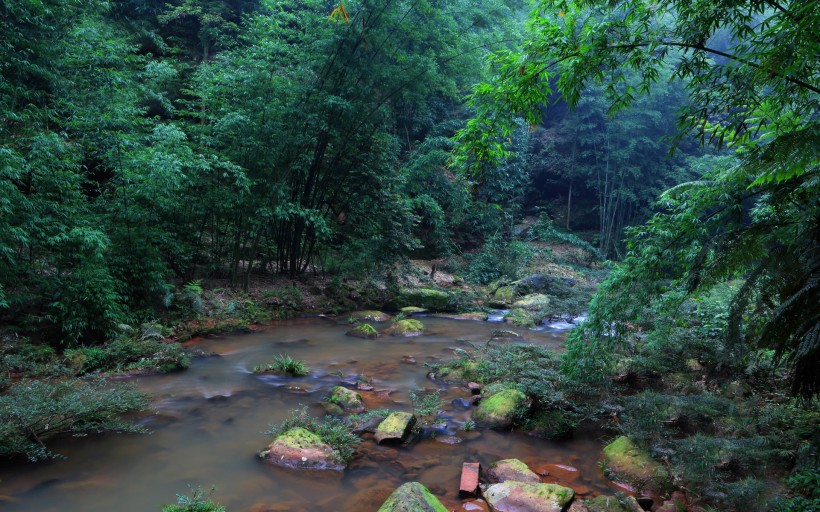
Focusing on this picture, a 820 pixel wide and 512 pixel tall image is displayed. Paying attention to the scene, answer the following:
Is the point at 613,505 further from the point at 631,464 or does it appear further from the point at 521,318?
the point at 521,318

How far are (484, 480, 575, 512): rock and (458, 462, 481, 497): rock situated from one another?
0.37 feet

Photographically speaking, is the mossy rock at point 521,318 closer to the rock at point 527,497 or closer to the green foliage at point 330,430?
the green foliage at point 330,430

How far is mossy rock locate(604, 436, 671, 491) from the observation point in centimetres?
360

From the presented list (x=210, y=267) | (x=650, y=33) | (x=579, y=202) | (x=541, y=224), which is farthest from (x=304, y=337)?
(x=579, y=202)

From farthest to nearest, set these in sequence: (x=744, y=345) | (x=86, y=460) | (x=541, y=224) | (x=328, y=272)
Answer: (x=541, y=224) → (x=328, y=272) → (x=744, y=345) → (x=86, y=460)

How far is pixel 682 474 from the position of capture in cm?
348

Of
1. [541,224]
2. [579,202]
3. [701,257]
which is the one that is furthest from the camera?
[579,202]

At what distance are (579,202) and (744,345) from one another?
69.4 feet

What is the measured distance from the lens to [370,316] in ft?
34.9

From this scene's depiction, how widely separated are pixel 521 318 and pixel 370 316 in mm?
3734

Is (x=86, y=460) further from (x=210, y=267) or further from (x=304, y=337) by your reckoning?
(x=210, y=267)

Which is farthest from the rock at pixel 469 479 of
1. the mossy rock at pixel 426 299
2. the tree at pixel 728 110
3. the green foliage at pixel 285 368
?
the mossy rock at pixel 426 299

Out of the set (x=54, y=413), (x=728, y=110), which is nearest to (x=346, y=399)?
(x=54, y=413)

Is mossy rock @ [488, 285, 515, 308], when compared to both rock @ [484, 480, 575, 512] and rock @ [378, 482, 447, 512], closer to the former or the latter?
rock @ [484, 480, 575, 512]
